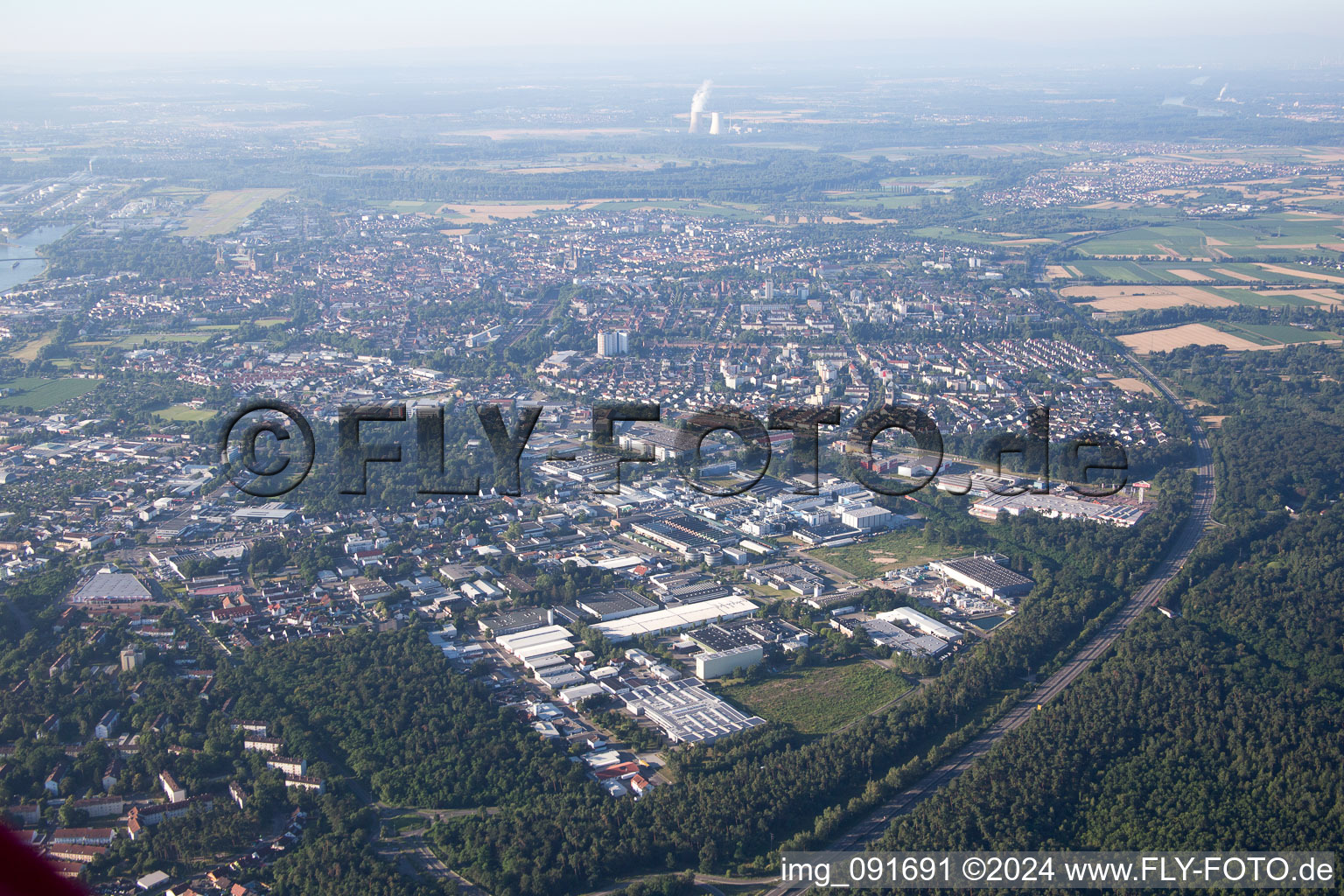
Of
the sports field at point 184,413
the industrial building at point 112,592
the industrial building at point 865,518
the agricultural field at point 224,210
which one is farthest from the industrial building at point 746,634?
the agricultural field at point 224,210

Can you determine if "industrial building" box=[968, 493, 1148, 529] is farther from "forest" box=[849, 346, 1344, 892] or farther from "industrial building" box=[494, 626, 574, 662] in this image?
"industrial building" box=[494, 626, 574, 662]

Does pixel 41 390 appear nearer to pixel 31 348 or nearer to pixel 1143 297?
pixel 31 348

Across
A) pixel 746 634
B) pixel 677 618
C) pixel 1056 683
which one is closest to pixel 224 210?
pixel 677 618

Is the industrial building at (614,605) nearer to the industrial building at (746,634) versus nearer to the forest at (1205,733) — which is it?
the industrial building at (746,634)

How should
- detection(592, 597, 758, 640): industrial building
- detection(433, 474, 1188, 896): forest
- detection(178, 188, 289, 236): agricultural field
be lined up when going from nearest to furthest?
detection(433, 474, 1188, 896): forest
detection(592, 597, 758, 640): industrial building
detection(178, 188, 289, 236): agricultural field

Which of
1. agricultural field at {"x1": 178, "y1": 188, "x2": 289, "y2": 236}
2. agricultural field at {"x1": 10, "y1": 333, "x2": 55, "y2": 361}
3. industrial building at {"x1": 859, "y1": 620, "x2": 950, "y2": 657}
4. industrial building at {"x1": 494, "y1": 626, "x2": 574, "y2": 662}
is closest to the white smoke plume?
agricultural field at {"x1": 178, "y1": 188, "x2": 289, "y2": 236}

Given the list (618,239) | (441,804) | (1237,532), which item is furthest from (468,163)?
(441,804)

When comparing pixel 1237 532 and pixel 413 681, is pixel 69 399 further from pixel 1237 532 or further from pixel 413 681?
pixel 1237 532
